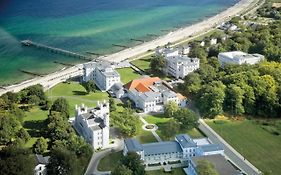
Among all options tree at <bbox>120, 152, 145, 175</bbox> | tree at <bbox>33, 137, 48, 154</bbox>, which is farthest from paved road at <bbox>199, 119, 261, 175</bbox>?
tree at <bbox>33, 137, 48, 154</bbox>

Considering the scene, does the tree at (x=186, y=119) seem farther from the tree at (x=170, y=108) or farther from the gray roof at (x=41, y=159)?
the gray roof at (x=41, y=159)

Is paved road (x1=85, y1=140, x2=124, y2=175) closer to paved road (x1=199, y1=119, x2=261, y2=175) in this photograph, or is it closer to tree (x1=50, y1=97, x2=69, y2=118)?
tree (x1=50, y1=97, x2=69, y2=118)

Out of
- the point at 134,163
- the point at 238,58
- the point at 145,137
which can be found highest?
the point at 238,58

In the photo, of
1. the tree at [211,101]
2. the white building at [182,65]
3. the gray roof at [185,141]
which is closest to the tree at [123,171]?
the gray roof at [185,141]

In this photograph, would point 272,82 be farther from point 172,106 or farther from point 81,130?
point 81,130

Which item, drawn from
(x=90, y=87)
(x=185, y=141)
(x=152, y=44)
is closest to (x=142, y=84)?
(x=90, y=87)

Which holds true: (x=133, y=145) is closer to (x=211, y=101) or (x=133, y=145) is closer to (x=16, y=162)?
(x=16, y=162)

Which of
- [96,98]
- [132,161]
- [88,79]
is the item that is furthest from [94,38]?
[132,161]
